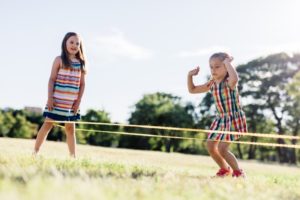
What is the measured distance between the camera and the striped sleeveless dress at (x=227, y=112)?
272 inches

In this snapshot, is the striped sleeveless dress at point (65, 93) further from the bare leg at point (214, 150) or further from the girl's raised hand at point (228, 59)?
the girl's raised hand at point (228, 59)

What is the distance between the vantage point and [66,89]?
26.7ft

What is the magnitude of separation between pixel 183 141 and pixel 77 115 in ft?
222

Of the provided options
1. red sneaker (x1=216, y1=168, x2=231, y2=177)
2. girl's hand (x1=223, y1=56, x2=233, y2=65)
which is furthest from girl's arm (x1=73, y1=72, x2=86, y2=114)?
red sneaker (x1=216, y1=168, x2=231, y2=177)

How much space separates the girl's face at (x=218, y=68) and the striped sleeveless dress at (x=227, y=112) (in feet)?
0.31

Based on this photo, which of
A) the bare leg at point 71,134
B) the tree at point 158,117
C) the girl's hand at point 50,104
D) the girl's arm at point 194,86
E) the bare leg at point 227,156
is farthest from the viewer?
the tree at point 158,117

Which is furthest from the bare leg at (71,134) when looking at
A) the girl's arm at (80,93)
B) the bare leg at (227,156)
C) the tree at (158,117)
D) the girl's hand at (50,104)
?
the tree at (158,117)

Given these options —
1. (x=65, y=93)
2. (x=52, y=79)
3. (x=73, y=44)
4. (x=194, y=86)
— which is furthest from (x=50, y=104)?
(x=194, y=86)

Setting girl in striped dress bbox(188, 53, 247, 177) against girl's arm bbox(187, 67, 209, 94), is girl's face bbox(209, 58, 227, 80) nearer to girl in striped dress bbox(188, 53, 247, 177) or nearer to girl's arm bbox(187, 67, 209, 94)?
girl in striped dress bbox(188, 53, 247, 177)

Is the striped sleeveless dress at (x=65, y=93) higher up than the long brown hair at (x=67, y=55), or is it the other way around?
the long brown hair at (x=67, y=55)

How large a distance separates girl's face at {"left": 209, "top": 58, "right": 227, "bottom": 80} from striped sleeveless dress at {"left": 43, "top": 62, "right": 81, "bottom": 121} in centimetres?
240

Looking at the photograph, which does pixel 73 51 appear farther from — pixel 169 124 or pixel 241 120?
pixel 169 124

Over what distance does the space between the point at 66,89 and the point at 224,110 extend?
2.71m

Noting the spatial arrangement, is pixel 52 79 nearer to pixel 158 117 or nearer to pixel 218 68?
pixel 218 68
